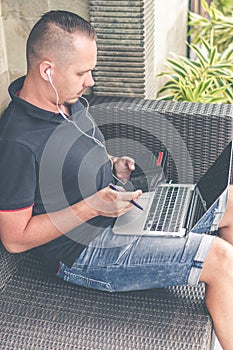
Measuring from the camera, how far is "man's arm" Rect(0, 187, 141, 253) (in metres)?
2.04

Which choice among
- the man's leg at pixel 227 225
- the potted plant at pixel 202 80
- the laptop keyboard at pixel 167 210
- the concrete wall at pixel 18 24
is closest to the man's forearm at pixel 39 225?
A: the laptop keyboard at pixel 167 210

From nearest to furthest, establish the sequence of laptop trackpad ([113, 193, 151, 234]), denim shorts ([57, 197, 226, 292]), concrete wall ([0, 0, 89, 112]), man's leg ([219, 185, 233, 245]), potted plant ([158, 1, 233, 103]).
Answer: denim shorts ([57, 197, 226, 292]), laptop trackpad ([113, 193, 151, 234]), man's leg ([219, 185, 233, 245]), concrete wall ([0, 0, 89, 112]), potted plant ([158, 1, 233, 103])

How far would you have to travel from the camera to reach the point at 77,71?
2.11m

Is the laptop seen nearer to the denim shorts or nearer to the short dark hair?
the denim shorts

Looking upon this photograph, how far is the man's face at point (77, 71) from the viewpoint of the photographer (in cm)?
208

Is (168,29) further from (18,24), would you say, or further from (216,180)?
(216,180)

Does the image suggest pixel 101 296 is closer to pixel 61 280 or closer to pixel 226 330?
pixel 61 280

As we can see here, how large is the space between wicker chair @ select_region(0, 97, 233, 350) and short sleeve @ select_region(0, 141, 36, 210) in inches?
14.2

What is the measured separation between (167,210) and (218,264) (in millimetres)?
318

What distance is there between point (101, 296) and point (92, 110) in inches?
33.6

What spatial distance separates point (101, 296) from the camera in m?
2.20

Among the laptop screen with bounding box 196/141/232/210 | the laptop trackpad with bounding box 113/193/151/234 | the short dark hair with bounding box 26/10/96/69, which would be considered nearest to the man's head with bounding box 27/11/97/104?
the short dark hair with bounding box 26/10/96/69

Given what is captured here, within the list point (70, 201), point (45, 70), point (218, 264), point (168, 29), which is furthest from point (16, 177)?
point (168, 29)

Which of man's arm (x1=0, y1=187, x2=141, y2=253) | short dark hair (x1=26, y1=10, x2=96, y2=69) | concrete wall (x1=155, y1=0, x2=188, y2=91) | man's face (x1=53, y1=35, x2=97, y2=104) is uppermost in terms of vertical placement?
short dark hair (x1=26, y1=10, x2=96, y2=69)
